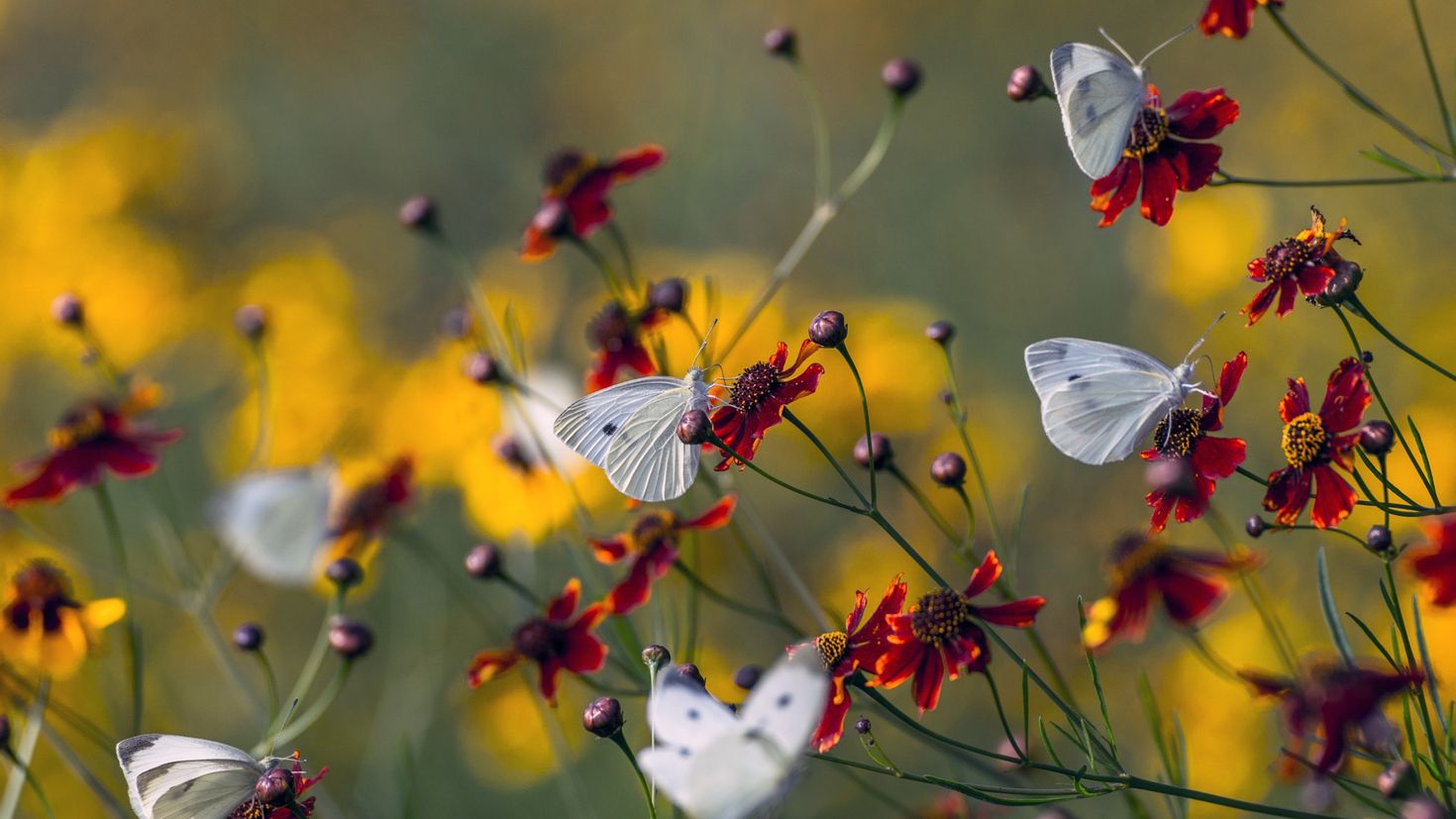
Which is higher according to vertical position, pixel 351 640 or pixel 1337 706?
pixel 351 640

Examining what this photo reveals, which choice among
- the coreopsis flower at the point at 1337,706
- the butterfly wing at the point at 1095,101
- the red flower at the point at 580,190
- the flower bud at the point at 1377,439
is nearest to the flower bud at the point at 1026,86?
the butterfly wing at the point at 1095,101

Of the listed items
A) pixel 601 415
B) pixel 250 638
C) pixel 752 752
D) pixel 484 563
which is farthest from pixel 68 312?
pixel 752 752

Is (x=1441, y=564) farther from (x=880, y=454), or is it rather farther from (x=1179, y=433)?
(x=880, y=454)

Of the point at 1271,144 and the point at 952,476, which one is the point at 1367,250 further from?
the point at 952,476

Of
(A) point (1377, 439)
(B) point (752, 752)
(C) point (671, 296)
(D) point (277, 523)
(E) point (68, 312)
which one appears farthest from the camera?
(D) point (277, 523)

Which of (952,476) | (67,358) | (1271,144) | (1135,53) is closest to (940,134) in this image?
(1135,53)

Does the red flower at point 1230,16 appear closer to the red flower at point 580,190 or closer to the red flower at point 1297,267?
the red flower at point 1297,267

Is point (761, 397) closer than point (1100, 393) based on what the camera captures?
No
